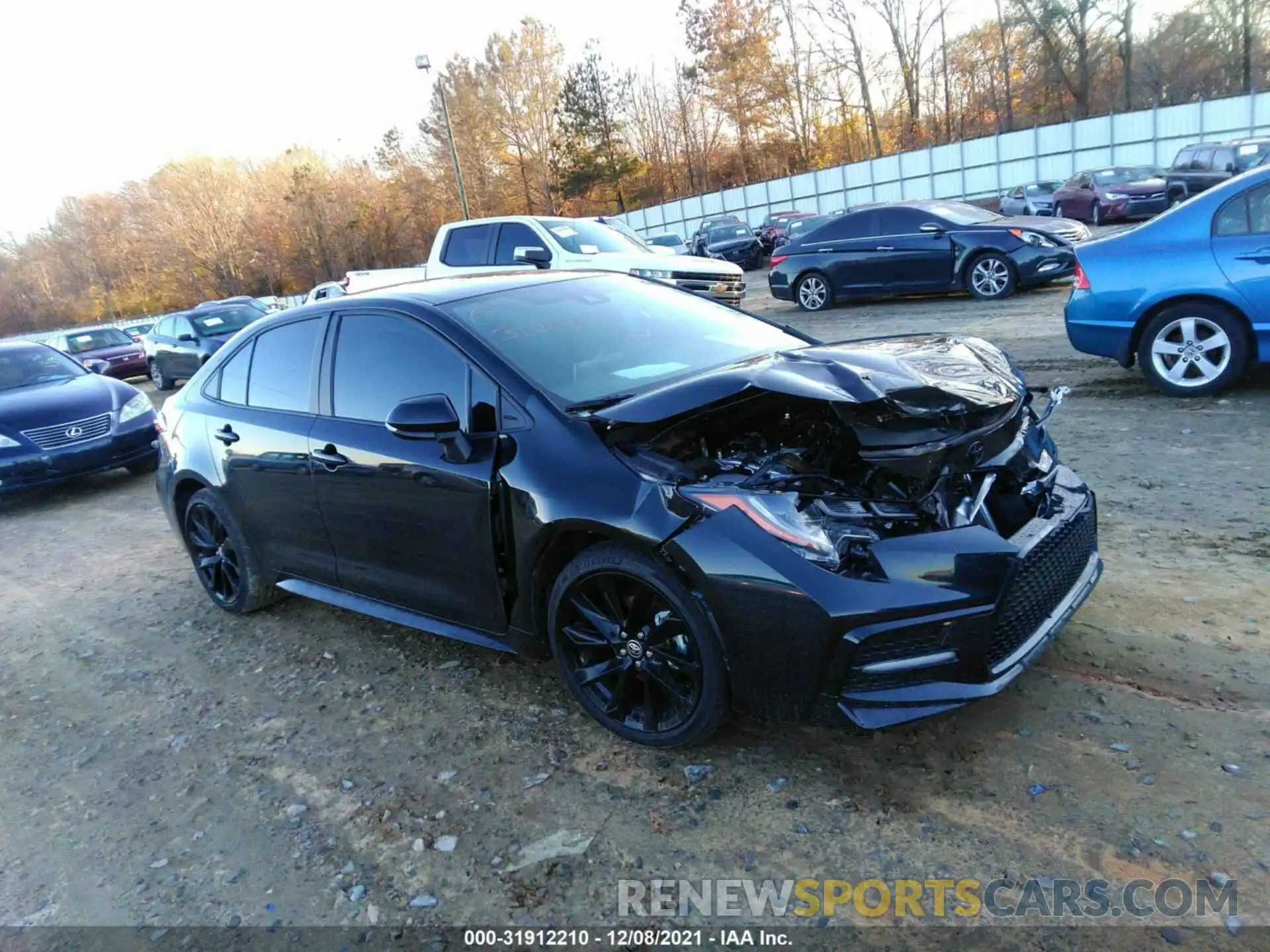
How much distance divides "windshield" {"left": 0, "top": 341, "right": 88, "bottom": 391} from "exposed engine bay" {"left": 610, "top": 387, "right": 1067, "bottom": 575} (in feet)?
29.3

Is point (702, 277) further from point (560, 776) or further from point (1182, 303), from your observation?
point (560, 776)

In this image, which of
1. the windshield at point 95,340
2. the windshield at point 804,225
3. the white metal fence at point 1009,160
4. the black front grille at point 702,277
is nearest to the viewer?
the black front grille at point 702,277

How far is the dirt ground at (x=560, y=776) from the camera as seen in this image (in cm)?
247

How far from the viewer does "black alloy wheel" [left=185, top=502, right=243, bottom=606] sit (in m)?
4.79

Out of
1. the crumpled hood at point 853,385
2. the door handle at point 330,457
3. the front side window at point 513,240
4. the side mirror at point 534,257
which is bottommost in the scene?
the door handle at point 330,457

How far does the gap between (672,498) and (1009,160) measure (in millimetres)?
35960

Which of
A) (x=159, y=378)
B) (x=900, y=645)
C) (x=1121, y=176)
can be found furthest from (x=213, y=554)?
(x=1121, y=176)

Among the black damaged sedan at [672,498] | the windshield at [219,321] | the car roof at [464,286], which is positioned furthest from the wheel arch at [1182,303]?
the windshield at [219,321]

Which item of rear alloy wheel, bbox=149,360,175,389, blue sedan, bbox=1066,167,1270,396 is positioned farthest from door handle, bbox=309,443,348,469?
rear alloy wheel, bbox=149,360,175,389

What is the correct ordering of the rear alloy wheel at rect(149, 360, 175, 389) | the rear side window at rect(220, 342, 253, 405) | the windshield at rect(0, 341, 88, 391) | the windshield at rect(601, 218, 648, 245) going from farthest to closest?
1. the rear alloy wheel at rect(149, 360, 175, 389)
2. the windshield at rect(601, 218, 648, 245)
3. the windshield at rect(0, 341, 88, 391)
4. the rear side window at rect(220, 342, 253, 405)

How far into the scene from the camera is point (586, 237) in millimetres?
12859

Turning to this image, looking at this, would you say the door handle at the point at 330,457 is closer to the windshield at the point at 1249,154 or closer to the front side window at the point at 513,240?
the front side window at the point at 513,240

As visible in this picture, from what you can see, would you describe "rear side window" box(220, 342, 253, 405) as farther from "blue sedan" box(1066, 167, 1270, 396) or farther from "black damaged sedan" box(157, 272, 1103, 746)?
"blue sedan" box(1066, 167, 1270, 396)

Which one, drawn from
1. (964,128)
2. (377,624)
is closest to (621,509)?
(377,624)
